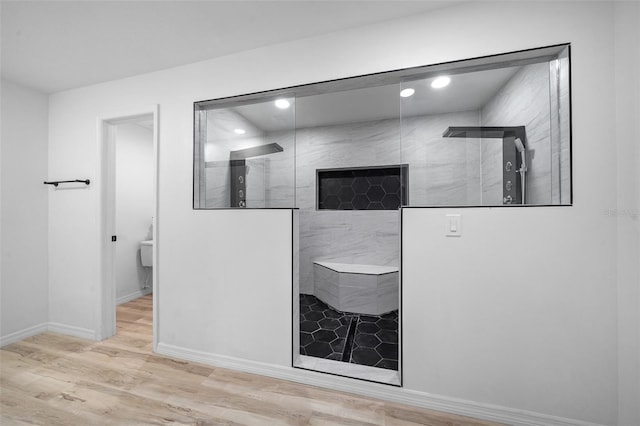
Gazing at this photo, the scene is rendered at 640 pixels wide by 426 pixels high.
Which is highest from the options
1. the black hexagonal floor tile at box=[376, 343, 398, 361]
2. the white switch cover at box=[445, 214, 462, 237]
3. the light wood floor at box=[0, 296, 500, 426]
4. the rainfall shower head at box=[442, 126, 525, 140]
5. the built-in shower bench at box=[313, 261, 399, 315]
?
the rainfall shower head at box=[442, 126, 525, 140]

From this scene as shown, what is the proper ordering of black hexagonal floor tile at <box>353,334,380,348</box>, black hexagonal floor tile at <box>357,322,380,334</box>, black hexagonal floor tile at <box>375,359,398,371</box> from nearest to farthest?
black hexagonal floor tile at <box>375,359,398,371</box> < black hexagonal floor tile at <box>353,334,380,348</box> < black hexagonal floor tile at <box>357,322,380,334</box>

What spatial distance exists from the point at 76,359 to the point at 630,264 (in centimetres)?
372

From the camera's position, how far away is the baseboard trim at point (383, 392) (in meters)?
1.49

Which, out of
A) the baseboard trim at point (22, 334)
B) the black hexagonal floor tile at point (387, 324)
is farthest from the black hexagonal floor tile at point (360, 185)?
the baseboard trim at point (22, 334)

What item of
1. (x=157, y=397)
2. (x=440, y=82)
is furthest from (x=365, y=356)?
(x=440, y=82)

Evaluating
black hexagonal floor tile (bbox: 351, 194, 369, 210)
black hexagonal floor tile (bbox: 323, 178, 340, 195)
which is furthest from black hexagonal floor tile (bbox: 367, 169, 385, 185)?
black hexagonal floor tile (bbox: 323, 178, 340, 195)

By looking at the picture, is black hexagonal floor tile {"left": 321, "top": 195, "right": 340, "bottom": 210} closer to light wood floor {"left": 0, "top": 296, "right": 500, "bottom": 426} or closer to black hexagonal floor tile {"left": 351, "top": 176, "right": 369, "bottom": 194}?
black hexagonal floor tile {"left": 351, "top": 176, "right": 369, "bottom": 194}

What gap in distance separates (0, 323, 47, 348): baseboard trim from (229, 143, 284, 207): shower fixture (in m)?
2.47

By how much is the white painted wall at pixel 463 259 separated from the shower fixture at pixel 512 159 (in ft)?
0.40

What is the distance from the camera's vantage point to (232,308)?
2.06 m

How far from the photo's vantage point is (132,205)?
12.4 feet

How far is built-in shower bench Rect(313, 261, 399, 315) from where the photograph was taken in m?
3.13

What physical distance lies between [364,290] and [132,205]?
11.0 feet

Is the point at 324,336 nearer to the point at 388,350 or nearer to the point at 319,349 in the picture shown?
the point at 319,349
